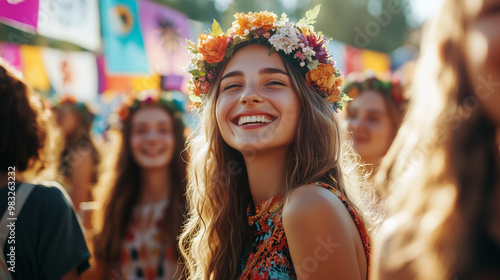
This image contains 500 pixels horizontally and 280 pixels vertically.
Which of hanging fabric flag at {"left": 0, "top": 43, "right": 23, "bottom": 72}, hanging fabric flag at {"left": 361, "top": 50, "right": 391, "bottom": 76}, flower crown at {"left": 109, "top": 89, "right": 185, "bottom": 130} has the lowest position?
flower crown at {"left": 109, "top": 89, "right": 185, "bottom": 130}

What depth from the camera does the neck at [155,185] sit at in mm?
4242

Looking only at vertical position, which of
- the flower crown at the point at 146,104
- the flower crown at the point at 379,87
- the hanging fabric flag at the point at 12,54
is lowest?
the flower crown at the point at 146,104

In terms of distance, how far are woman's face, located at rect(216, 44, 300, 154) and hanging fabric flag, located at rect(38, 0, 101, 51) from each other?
11.6ft

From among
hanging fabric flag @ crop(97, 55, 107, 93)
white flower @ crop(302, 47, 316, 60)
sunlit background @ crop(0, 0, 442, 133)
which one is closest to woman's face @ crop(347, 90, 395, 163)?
sunlit background @ crop(0, 0, 442, 133)

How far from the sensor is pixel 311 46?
8.59ft

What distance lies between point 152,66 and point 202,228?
4972 mm

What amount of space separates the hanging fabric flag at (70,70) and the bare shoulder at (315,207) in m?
5.78

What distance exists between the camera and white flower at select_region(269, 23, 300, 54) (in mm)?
2449

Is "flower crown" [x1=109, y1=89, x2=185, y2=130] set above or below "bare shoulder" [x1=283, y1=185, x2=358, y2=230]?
above

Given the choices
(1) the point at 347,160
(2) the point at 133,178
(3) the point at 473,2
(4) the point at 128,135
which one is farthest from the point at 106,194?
(3) the point at 473,2

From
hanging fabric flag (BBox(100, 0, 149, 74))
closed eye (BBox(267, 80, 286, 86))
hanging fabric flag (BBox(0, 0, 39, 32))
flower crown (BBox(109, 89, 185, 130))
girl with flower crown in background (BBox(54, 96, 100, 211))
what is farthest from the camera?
hanging fabric flag (BBox(100, 0, 149, 74))

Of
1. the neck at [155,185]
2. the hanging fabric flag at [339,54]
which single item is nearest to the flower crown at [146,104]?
the neck at [155,185]

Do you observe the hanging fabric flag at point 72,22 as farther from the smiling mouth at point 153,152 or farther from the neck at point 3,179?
the neck at point 3,179

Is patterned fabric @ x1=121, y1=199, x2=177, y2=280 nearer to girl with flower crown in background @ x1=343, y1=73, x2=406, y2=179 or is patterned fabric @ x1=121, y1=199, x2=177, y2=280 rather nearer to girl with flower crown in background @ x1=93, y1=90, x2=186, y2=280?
girl with flower crown in background @ x1=93, y1=90, x2=186, y2=280
